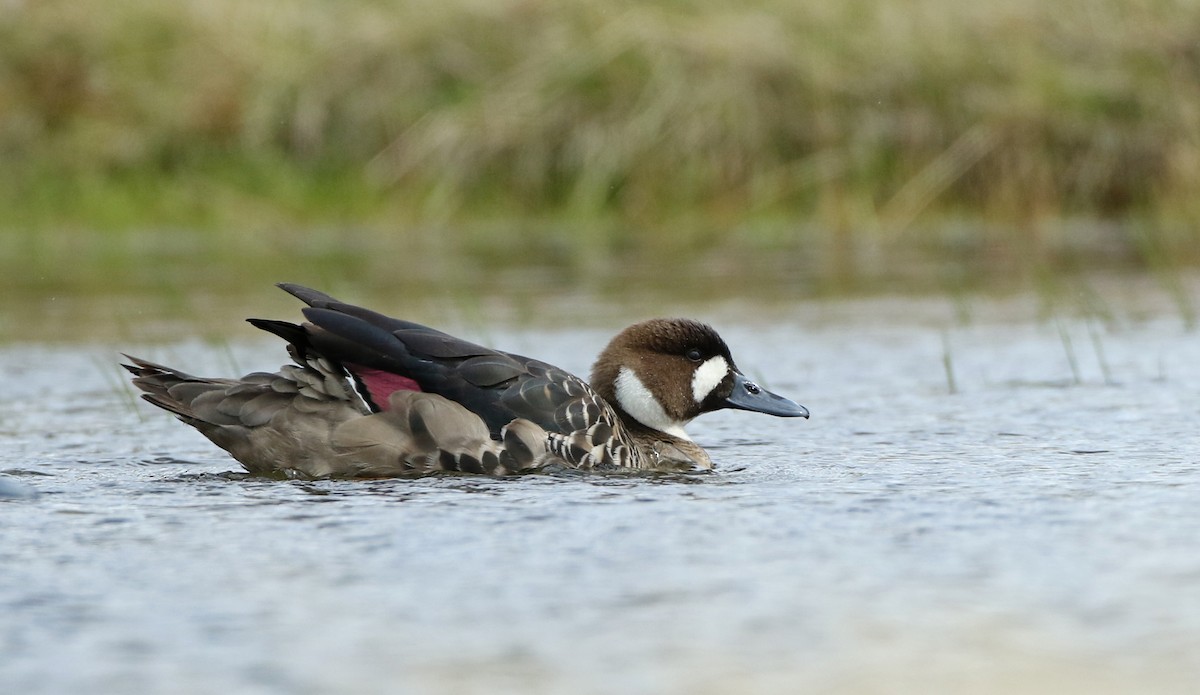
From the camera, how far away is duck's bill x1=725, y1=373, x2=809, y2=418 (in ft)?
20.8

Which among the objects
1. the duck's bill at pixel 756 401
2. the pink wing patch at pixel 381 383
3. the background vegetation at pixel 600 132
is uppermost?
the background vegetation at pixel 600 132

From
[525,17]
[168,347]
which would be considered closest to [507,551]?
[168,347]

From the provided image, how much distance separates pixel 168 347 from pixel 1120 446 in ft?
16.6

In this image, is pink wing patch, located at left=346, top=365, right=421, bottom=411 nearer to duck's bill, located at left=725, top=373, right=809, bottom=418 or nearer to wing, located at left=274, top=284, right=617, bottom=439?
wing, located at left=274, top=284, right=617, bottom=439

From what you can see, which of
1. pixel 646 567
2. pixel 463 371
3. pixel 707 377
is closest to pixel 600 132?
pixel 707 377

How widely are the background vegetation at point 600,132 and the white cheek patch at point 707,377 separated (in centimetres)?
745

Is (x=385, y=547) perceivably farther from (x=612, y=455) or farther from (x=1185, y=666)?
(x=1185, y=666)

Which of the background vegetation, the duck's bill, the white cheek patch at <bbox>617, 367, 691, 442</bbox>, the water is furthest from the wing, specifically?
the background vegetation

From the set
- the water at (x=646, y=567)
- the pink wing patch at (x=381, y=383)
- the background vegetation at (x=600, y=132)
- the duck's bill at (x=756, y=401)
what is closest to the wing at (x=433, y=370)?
the pink wing patch at (x=381, y=383)

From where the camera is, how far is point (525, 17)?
17.6 m

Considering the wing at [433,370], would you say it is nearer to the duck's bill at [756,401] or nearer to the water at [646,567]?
the water at [646,567]

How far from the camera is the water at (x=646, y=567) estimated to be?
130 inches

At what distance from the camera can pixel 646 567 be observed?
4.11 meters

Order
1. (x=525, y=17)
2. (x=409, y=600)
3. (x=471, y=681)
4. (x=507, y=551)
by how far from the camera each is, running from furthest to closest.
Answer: (x=525, y=17)
(x=507, y=551)
(x=409, y=600)
(x=471, y=681)
